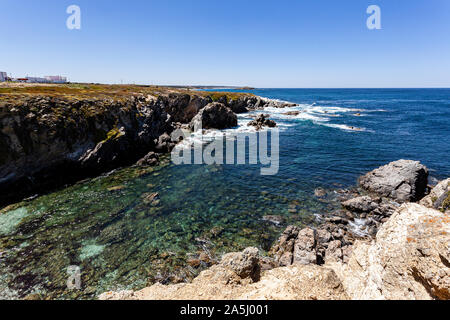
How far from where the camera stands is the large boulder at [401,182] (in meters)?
25.4

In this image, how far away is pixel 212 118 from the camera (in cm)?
7088

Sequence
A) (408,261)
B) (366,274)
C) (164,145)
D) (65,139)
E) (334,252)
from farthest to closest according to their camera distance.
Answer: (164,145) < (65,139) < (334,252) < (366,274) < (408,261)

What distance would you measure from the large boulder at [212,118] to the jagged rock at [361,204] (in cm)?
5211

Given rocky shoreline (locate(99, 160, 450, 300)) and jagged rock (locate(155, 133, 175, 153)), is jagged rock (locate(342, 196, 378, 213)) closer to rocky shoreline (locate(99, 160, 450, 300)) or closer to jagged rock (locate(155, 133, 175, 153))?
rocky shoreline (locate(99, 160, 450, 300))

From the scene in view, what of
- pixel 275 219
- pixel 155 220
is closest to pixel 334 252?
pixel 275 219

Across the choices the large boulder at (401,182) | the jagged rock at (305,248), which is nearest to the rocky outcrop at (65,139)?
the jagged rock at (305,248)

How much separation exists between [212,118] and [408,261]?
66.8m

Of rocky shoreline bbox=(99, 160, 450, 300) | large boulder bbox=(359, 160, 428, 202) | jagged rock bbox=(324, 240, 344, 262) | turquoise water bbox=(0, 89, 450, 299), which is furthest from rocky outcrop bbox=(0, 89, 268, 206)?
large boulder bbox=(359, 160, 428, 202)

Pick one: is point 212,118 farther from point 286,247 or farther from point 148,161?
point 286,247

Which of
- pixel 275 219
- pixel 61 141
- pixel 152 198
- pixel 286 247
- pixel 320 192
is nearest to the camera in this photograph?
pixel 286 247

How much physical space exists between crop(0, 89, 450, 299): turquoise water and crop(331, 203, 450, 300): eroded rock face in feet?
34.0

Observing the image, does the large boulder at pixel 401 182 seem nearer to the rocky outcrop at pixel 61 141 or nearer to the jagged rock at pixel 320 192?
the jagged rock at pixel 320 192

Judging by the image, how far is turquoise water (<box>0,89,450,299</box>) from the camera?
51.3 ft
